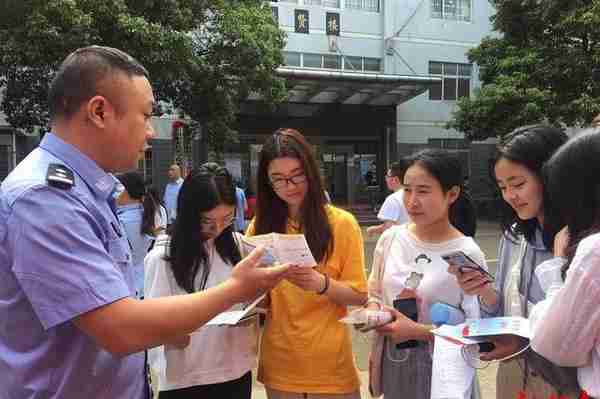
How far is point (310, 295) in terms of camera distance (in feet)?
6.57

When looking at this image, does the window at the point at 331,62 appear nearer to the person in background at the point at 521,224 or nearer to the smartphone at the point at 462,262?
the person in background at the point at 521,224

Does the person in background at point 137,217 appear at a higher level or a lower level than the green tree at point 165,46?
lower

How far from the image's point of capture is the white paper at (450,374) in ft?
5.43

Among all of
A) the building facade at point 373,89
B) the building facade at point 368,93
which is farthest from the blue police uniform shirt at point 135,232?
the building facade at point 373,89

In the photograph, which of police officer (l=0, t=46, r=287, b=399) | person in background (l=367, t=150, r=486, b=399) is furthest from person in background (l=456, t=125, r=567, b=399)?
police officer (l=0, t=46, r=287, b=399)

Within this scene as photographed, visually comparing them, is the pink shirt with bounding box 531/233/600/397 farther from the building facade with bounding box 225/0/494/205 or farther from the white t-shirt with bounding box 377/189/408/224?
the building facade with bounding box 225/0/494/205

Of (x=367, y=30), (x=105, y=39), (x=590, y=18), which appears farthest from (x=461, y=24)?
(x=105, y=39)

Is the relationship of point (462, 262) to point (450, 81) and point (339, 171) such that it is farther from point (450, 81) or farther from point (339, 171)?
point (450, 81)

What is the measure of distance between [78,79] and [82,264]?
1.39ft

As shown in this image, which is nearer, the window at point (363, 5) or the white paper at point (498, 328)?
the white paper at point (498, 328)

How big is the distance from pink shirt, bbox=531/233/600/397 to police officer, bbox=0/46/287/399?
69 cm

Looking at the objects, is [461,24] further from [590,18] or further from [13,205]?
[13,205]

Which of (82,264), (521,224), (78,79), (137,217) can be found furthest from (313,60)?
(82,264)

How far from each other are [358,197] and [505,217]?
14.8 m
